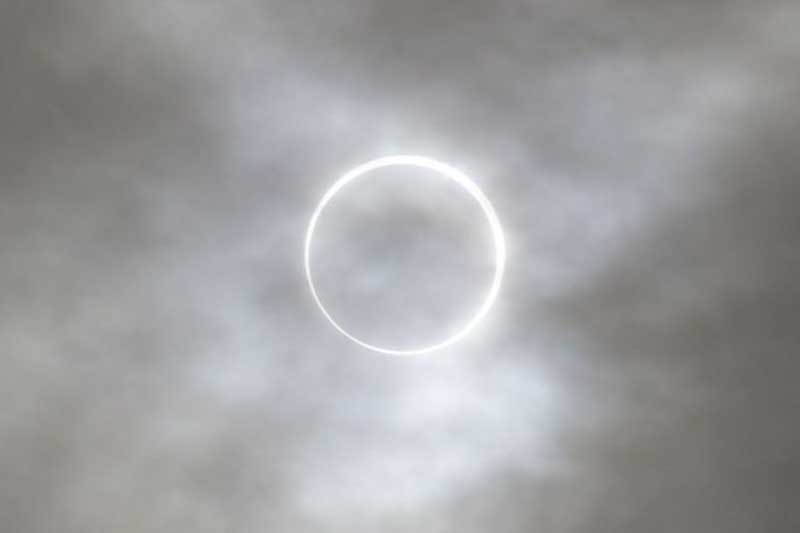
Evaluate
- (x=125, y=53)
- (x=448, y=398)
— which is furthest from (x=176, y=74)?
(x=448, y=398)

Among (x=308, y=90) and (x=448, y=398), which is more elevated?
(x=308, y=90)

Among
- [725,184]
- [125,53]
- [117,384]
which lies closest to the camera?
[125,53]

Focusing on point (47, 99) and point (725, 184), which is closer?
point (47, 99)

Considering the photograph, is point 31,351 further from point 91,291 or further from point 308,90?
point 308,90

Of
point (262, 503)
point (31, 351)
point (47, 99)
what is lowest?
point (262, 503)

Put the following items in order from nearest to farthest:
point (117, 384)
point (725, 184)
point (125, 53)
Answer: point (125, 53) → point (725, 184) → point (117, 384)

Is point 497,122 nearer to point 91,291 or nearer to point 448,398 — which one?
point 448,398
